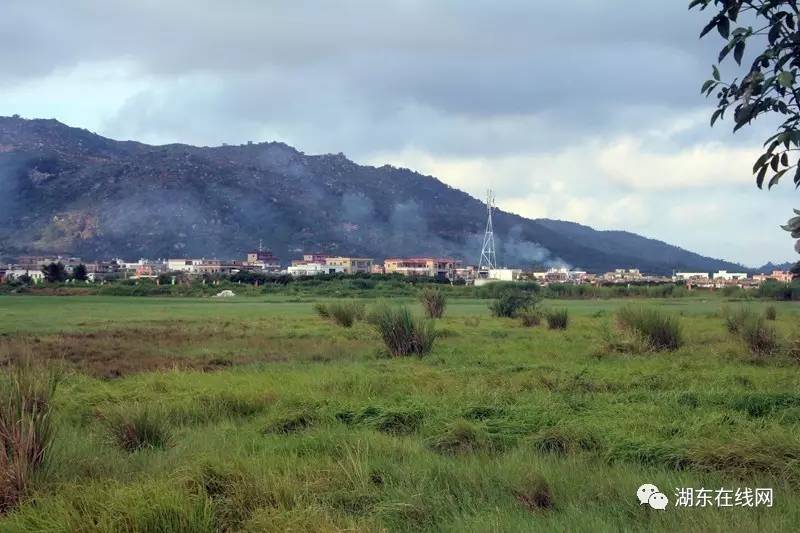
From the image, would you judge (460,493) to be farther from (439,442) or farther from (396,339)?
(396,339)

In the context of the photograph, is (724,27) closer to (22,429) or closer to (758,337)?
(22,429)

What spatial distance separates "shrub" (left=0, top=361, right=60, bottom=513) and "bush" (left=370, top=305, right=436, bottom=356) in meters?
11.8

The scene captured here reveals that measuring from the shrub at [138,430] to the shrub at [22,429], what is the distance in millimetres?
1389

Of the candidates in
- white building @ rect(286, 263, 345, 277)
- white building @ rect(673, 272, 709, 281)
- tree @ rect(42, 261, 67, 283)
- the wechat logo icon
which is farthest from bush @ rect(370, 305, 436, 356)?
white building @ rect(673, 272, 709, 281)

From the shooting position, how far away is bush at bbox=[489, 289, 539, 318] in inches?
1377

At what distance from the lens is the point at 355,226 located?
7840 inches

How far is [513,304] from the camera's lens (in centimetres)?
3559

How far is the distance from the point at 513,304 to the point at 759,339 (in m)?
17.6

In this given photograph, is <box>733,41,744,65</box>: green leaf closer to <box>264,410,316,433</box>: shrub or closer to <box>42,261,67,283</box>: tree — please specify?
<box>264,410,316,433</box>: shrub

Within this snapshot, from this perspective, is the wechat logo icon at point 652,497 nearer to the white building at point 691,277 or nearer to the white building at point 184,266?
the white building at point 691,277

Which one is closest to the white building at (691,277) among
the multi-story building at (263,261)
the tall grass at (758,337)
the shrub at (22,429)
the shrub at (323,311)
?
the multi-story building at (263,261)

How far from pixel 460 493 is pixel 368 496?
75 cm

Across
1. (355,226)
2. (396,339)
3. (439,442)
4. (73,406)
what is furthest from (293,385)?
(355,226)

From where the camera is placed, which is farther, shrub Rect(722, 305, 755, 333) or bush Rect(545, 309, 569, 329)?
bush Rect(545, 309, 569, 329)
